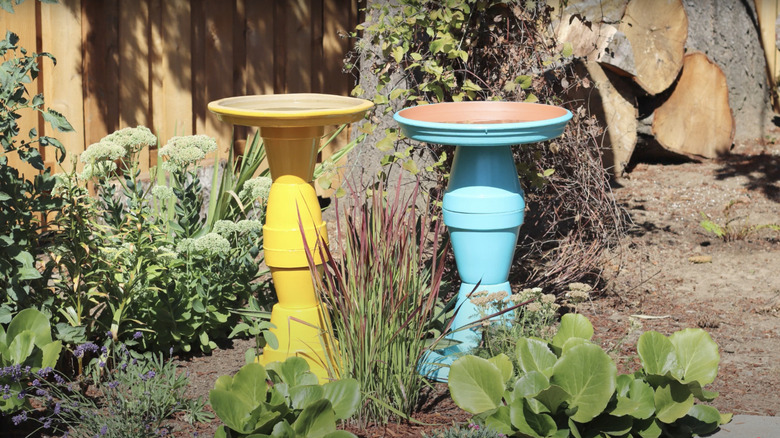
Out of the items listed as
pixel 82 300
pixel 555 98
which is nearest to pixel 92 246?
pixel 82 300

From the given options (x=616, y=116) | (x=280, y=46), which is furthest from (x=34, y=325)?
(x=616, y=116)

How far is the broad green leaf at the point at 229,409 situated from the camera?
2824 mm

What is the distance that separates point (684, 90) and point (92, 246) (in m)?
5.25

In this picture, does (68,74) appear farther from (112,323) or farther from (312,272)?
(312,272)

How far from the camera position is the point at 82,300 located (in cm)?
364

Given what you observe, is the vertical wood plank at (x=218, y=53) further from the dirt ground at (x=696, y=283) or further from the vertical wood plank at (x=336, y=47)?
the dirt ground at (x=696, y=283)

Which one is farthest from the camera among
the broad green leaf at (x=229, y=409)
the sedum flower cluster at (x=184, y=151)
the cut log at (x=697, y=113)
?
the cut log at (x=697, y=113)

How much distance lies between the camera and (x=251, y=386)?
9.84 feet

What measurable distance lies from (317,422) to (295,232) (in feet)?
3.10

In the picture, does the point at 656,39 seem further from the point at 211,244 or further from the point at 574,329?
the point at 211,244

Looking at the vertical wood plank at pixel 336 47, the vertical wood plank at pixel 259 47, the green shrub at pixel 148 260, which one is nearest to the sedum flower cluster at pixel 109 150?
the green shrub at pixel 148 260

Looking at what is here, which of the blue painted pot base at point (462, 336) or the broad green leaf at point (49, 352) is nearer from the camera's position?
the broad green leaf at point (49, 352)

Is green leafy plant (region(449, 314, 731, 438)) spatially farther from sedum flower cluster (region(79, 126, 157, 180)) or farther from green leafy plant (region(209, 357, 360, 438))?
sedum flower cluster (region(79, 126, 157, 180))

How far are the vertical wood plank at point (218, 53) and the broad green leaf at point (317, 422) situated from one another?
3586 millimetres
